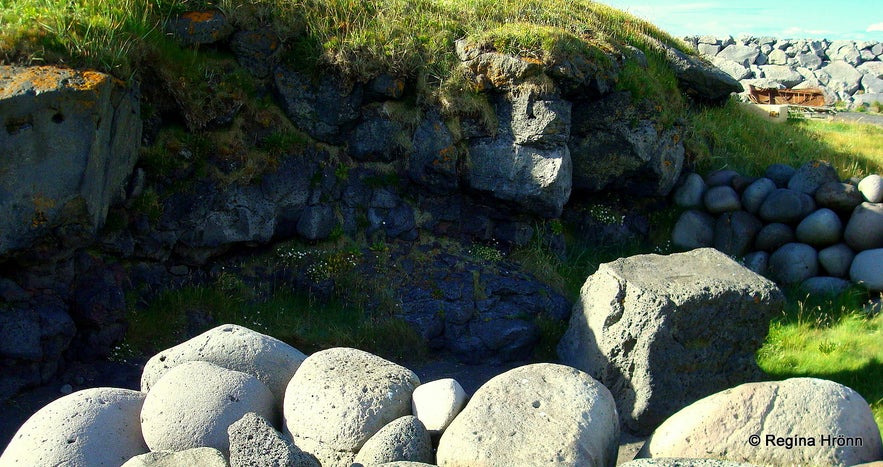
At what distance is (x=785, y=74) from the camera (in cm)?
3077

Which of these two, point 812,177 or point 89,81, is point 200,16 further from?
point 812,177

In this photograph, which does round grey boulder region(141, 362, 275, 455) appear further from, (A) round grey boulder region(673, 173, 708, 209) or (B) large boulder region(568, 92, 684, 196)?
(A) round grey boulder region(673, 173, 708, 209)

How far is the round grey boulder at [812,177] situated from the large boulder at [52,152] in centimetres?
898

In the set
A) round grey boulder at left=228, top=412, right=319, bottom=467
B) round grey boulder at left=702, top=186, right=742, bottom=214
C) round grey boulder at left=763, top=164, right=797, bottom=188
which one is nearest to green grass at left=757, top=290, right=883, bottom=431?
round grey boulder at left=702, top=186, right=742, bottom=214

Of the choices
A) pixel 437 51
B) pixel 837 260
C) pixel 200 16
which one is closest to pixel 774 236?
pixel 837 260

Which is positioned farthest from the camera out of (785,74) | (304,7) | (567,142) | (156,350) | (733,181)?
(785,74)

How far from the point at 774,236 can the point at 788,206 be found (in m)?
0.45

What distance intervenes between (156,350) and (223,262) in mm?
1390

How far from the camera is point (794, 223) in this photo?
35.2 ft

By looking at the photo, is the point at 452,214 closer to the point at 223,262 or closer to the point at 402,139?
the point at 402,139

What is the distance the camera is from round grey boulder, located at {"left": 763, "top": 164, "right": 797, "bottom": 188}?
11.5 m

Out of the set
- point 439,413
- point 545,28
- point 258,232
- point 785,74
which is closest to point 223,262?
point 258,232

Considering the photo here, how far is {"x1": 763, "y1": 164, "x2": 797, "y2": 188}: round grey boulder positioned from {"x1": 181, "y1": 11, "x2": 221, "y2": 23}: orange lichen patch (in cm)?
819

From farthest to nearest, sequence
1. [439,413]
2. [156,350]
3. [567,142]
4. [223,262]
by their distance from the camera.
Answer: [567,142]
[223,262]
[156,350]
[439,413]
